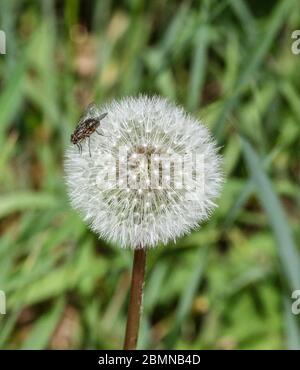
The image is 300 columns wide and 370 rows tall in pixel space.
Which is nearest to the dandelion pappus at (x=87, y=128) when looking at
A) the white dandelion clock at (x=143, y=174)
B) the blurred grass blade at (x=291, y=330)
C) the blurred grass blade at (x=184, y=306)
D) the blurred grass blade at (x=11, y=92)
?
the white dandelion clock at (x=143, y=174)

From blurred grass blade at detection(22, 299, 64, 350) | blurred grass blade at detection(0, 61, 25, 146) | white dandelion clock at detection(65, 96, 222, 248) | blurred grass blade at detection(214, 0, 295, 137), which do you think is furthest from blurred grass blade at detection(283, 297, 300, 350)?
blurred grass blade at detection(0, 61, 25, 146)

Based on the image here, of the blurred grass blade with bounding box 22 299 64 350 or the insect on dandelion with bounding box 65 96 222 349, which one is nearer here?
the insect on dandelion with bounding box 65 96 222 349

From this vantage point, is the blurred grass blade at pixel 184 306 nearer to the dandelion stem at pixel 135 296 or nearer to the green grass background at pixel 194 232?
the green grass background at pixel 194 232

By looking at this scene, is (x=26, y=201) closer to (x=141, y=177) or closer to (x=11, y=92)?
(x=11, y=92)

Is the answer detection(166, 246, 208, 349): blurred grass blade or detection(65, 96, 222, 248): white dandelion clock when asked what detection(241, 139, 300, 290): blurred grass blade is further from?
detection(65, 96, 222, 248): white dandelion clock

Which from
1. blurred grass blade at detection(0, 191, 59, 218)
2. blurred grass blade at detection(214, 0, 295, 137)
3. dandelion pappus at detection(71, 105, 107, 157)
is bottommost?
dandelion pappus at detection(71, 105, 107, 157)

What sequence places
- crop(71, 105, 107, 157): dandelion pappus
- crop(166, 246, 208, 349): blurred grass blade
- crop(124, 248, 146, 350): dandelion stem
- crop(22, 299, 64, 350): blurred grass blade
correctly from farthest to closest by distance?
1. crop(22, 299, 64, 350): blurred grass blade
2. crop(166, 246, 208, 349): blurred grass blade
3. crop(71, 105, 107, 157): dandelion pappus
4. crop(124, 248, 146, 350): dandelion stem

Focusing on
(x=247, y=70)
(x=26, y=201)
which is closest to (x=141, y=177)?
(x=247, y=70)

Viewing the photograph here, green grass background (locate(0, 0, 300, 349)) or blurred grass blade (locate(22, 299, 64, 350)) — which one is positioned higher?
green grass background (locate(0, 0, 300, 349))
